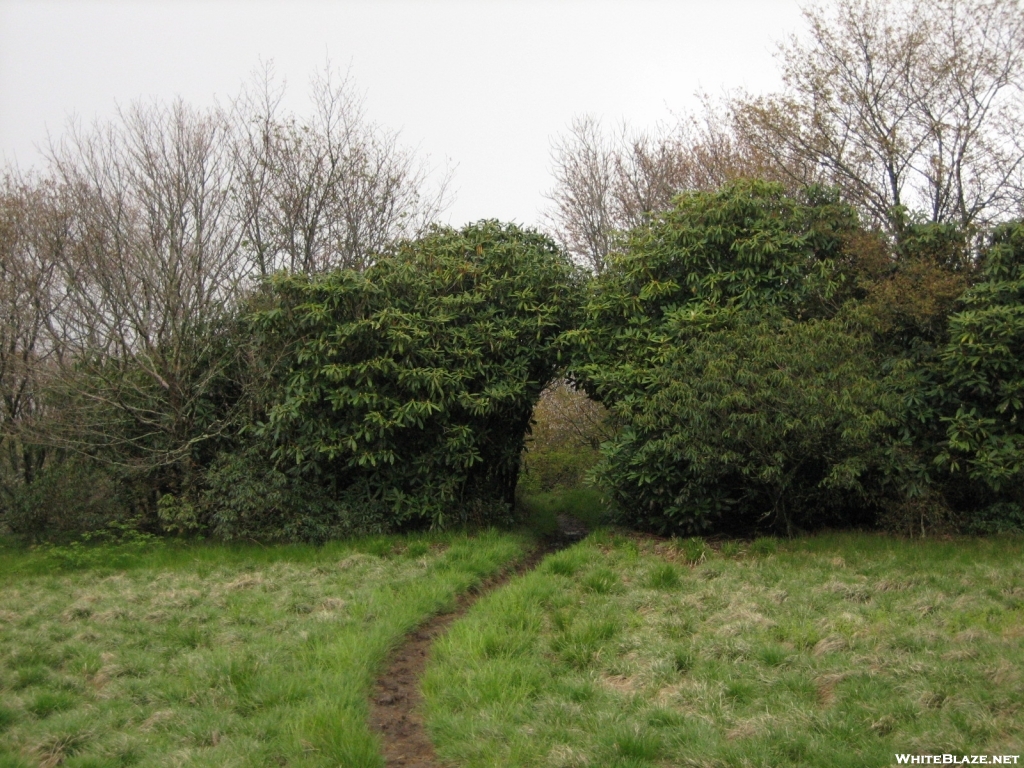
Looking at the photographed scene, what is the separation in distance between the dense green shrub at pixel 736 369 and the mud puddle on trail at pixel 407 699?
3.67 m

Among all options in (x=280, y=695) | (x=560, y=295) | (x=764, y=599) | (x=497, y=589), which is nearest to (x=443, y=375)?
(x=560, y=295)

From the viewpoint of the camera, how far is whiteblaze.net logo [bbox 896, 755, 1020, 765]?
4375mm

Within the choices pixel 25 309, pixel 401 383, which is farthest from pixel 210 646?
pixel 25 309

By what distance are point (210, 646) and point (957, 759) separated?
238 inches

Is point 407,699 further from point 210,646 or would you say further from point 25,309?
point 25,309

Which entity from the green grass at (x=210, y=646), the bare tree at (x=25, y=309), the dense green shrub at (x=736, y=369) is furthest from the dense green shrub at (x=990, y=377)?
the bare tree at (x=25, y=309)

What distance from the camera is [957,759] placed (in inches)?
177

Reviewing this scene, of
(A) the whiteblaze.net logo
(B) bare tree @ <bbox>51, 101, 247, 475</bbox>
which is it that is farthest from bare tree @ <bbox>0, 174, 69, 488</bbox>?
(A) the whiteblaze.net logo

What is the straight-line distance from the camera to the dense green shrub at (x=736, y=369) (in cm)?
1070

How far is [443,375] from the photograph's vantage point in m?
12.9

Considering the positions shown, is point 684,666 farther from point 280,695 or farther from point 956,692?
point 280,695

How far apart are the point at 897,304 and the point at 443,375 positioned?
689 centimetres

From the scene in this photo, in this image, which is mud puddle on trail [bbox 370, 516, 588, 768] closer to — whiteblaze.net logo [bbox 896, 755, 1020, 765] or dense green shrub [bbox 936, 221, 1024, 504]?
whiteblaze.net logo [bbox 896, 755, 1020, 765]

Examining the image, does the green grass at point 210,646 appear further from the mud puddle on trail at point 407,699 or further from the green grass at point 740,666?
the green grass at point 740,666
